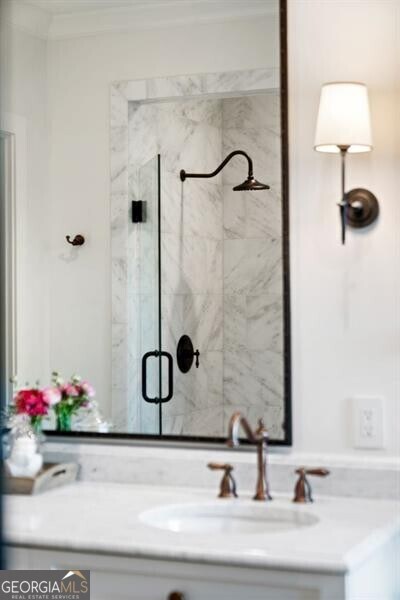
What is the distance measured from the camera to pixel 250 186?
2283 millimetres

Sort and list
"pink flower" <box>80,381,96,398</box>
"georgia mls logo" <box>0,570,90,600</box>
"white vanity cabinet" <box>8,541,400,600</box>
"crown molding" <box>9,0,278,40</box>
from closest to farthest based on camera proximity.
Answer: "white vanity cabinet" <box>8,541,400,600</box> → "georgia mls logo" <box>0,570,90,600</box> → "crown molding" <box>9,0,278,40</box> → "pink flower" <box>80,381,96,398</box>

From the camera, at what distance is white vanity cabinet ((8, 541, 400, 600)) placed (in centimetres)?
174

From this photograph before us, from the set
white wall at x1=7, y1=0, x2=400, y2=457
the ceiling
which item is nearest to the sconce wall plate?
white wall at x1=7, y1=0, x2=400, y2=457

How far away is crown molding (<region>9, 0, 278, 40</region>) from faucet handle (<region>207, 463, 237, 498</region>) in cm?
105

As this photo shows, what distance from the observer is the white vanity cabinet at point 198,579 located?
5.72 feet

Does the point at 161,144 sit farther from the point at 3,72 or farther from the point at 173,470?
the point at 3,72

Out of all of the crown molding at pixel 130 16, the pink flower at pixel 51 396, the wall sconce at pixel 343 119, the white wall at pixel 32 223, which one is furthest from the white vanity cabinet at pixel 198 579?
the crown molding at pixel 130 16

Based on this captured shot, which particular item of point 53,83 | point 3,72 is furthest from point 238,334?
point 3,72

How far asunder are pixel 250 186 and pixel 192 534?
0.83 metres

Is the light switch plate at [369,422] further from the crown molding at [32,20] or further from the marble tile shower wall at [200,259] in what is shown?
the crown molding at [32,20]

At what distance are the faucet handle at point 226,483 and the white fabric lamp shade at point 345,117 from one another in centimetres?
75

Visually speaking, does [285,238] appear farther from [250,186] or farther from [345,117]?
[345,117]

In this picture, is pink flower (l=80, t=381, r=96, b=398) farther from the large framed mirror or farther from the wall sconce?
the wall sconce

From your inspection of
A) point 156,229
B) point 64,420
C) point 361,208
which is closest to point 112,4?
point 156,229
